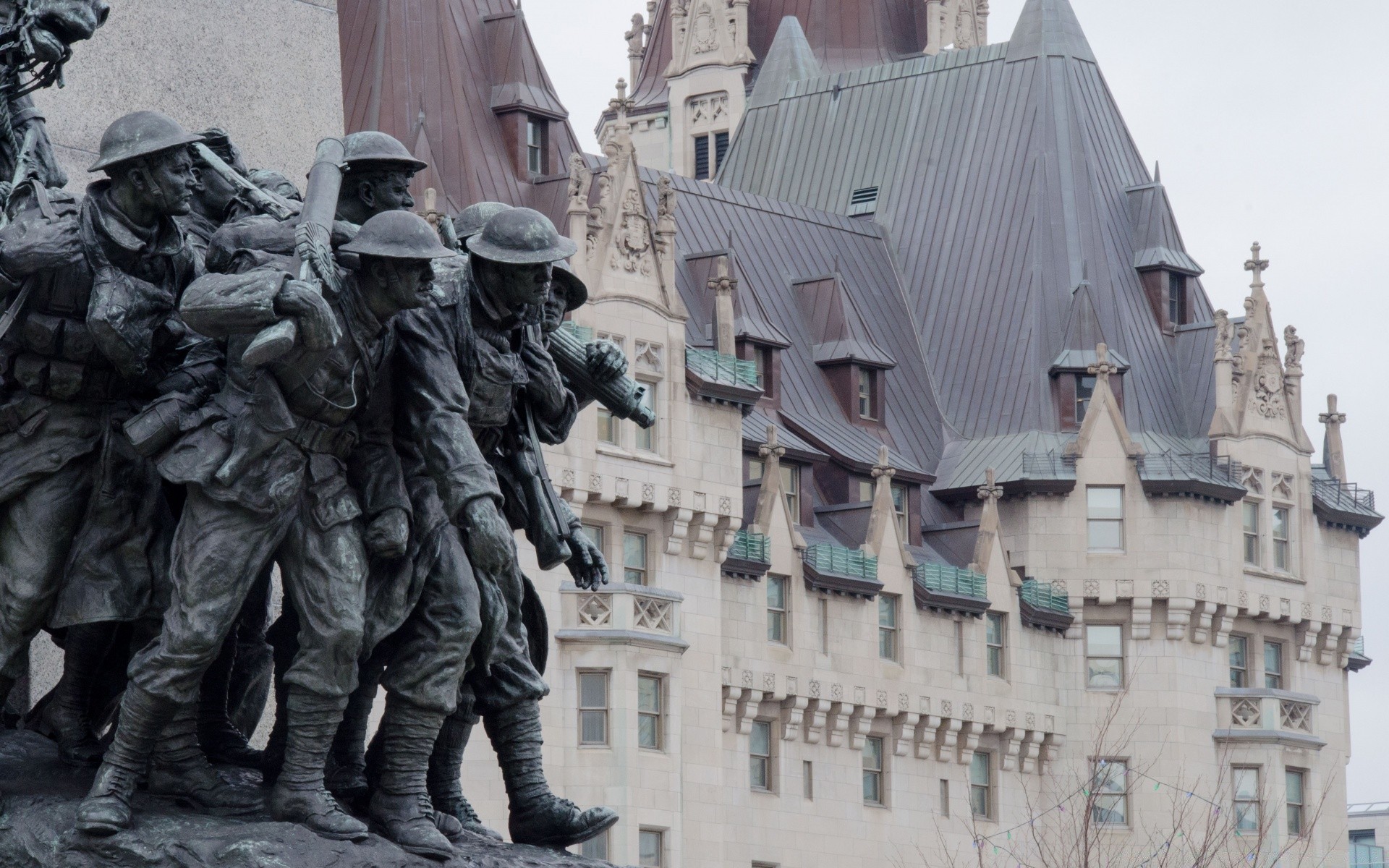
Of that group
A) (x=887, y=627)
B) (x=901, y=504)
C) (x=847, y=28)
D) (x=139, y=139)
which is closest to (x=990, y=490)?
(x=901, y=504)

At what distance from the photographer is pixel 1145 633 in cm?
7275

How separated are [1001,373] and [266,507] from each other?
199 feet

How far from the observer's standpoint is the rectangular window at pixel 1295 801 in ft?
Answer: 240

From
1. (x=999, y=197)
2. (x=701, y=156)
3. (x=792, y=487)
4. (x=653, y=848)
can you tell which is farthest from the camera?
(x=701, y=156)

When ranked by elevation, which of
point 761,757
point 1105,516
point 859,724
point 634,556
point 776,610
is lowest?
point 761,757

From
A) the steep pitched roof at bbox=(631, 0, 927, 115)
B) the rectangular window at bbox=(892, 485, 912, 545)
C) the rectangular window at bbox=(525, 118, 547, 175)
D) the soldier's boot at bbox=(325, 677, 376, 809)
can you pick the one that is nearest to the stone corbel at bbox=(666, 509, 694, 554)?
the rectangular window at bbox=(525, 118, 547, 175)

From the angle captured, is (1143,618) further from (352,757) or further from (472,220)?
(352,757)

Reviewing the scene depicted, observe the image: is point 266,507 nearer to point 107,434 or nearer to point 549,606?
point 107,434

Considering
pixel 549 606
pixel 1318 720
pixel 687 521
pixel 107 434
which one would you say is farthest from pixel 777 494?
pixel 107 434

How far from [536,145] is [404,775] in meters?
48.7

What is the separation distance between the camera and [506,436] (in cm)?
1595

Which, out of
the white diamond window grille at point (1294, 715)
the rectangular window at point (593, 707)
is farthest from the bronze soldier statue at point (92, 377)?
the white diamond window grille at point (1294, 715)

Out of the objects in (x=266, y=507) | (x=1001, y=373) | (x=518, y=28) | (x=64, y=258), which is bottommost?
(x=266, y=507)

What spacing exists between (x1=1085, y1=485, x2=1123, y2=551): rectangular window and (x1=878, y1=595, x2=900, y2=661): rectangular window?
6243 mm
